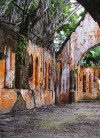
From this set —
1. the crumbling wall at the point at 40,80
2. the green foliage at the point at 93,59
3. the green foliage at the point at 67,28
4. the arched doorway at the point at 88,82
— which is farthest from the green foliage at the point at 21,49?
the green foliage at the point at 93,59

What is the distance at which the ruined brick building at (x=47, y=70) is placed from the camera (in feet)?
37.9

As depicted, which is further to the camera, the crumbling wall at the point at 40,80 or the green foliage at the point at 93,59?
the green foliage at the point at 93,59

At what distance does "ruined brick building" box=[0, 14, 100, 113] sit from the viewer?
11.6 meters

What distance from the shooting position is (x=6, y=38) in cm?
1156

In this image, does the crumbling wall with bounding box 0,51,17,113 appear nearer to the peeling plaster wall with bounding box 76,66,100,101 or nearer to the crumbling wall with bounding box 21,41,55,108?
the crumbling wall with bounding box 21,41,55,108

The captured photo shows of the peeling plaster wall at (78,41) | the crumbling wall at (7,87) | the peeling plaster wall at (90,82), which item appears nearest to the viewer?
the crumbling wall at (7,87)

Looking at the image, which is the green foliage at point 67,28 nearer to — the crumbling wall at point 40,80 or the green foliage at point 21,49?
the crumbling wall at point 40,80

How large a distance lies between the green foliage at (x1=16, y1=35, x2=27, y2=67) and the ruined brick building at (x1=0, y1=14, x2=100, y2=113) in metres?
0.44

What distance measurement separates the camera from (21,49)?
13.0m

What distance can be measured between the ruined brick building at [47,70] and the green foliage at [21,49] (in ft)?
1.43

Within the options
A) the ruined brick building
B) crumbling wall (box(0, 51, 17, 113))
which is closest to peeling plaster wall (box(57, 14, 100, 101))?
the ruined brick building

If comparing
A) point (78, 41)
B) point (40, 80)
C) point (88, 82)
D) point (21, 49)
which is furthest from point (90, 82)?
point (21, 49)

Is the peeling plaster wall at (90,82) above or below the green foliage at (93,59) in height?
below

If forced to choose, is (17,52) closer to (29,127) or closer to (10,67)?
(10,67)
